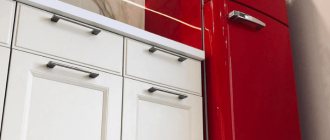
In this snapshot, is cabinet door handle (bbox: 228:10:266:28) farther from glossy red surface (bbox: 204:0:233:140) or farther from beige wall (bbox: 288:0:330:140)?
beige wall (bbox: 288:0:330:140)

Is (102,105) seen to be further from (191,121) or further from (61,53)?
(191,121)

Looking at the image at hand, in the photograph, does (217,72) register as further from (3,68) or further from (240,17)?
(3,68)

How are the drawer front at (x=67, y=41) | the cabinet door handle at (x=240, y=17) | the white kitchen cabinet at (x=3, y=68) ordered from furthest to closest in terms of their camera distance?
1. the cabinet door handle at (x=240, y=17)
2. the drawer front at (x=67, y=41)
3. the white kitchen cabinet at (x=3, y=68)

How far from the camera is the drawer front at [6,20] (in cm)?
134

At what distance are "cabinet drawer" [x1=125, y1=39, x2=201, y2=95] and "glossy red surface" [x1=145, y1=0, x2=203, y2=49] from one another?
6.2 inches

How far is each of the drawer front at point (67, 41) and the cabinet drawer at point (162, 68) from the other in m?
0.06

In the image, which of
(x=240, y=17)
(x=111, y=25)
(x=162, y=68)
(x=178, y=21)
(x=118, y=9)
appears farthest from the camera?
(x=118, y=9)

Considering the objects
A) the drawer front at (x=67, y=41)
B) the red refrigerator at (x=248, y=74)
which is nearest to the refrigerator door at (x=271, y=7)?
the red refrigerator at (x=248, y=74)

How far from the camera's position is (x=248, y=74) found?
74.4 inches

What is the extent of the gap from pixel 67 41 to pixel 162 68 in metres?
0.43

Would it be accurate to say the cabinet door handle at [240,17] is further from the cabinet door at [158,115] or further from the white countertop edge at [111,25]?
the cabinet door at [158,115]

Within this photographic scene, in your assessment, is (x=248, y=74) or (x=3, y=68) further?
(x=248, y=74)

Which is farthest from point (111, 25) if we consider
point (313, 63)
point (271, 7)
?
point (313, 63)

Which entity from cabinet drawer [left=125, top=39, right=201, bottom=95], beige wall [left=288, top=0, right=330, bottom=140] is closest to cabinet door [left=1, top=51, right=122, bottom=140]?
cabinet drawer [left=125, top=39, right=201, bottom=95]
